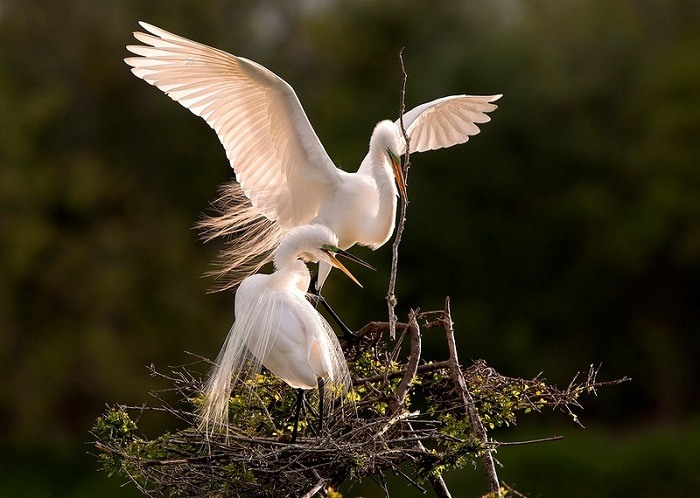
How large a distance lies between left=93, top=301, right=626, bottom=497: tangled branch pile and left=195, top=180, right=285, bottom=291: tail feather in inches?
40.2

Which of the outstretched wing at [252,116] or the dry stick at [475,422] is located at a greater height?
the outstretched wing at [252,116]

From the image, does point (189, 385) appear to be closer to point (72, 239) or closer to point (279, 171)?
point (279, 171)

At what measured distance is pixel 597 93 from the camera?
1194 centimetres

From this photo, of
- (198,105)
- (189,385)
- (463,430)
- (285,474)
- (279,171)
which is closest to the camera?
(285,474)

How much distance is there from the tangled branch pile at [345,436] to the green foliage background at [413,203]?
7.12 metres

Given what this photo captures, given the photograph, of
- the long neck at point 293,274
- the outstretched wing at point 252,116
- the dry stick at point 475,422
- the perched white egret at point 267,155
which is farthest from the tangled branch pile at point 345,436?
the outstretched wing at point 252,116

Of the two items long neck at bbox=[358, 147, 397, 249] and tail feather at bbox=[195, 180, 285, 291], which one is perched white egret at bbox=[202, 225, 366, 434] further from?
tail feather at bbox=[195, 180, 285, 291]

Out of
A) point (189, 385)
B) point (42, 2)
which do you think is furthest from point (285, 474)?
point (42, 2)

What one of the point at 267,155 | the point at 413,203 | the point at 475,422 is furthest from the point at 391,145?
the point at 413,203

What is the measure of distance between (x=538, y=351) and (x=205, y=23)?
463 centimetres

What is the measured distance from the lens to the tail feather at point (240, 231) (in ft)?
13.8

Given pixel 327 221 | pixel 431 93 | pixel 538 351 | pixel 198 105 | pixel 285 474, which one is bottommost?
pixel 538 351

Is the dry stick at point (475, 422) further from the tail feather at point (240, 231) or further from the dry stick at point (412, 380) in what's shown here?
the tail feather at point (240, 231)

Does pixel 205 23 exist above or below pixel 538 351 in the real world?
above
